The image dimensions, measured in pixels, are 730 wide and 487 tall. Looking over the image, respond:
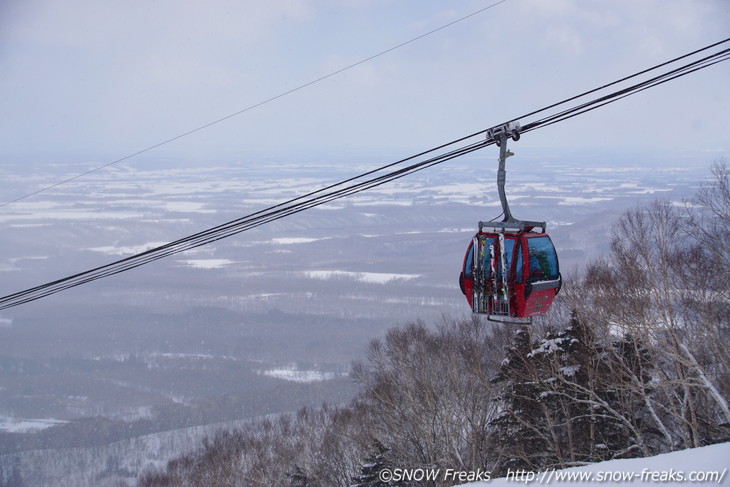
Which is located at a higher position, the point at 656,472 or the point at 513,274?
the point at 513,274

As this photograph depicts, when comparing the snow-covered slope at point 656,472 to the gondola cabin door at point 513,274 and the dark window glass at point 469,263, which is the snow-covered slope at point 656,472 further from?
the dark window glass at point 469,263

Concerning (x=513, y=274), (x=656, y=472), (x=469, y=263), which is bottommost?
(x=656, y=472)

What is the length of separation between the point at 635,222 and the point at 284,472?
19.1m

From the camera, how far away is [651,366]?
20.7 metres

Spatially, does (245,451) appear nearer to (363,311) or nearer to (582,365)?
(582,365)

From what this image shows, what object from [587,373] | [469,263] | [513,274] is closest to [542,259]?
[513,274]

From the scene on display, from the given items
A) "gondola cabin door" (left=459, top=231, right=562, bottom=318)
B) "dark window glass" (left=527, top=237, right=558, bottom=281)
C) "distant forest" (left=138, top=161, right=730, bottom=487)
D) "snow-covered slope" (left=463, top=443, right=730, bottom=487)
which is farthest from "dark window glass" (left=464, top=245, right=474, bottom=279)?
"distant forest" (left=138, top=161, right=730, bottom=487)

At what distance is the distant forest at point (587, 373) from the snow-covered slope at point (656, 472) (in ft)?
24.9

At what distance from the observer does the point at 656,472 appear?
782cm

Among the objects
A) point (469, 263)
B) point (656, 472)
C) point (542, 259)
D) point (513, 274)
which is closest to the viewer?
point (656, 472)

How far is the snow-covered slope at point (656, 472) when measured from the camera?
738 cm

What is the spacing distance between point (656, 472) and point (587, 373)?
41.8 feet

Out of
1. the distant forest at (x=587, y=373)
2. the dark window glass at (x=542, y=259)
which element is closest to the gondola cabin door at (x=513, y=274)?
the dark window glass at (x=542, y=259)

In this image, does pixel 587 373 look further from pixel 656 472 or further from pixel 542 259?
pixel 656 472
